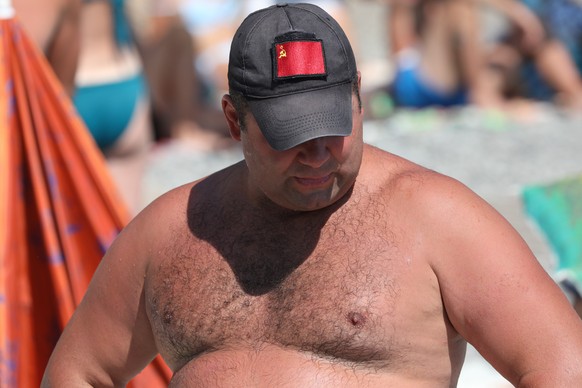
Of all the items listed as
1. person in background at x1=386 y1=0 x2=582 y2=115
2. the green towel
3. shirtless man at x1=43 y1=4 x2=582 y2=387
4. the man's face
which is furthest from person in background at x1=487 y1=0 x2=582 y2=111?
the man's face

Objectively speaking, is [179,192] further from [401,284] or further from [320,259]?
[401,284]

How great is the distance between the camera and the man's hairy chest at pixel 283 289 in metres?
2.16

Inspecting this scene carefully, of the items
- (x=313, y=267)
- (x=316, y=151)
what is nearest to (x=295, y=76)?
(x=316, y=151)

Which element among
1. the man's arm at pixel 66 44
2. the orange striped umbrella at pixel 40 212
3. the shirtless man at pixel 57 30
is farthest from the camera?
the man's arm at pixel 66 44

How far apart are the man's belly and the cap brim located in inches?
17.6

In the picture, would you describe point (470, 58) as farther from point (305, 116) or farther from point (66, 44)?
point (305, 116)

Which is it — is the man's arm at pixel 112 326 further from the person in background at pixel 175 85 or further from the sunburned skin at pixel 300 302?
the person in background at pixel 175 85

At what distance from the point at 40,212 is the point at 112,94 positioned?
1.26 meters

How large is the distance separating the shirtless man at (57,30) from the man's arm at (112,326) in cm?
118

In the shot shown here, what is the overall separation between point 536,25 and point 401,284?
6090 mm

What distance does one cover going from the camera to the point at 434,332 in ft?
7.06

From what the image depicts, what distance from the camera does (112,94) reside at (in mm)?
4164

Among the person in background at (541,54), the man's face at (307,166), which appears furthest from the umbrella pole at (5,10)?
the person in background at (541,54)

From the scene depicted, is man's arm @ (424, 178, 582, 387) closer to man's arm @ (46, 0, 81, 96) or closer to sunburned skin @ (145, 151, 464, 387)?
sunburned skin @ (145, 151, 464, 387)
